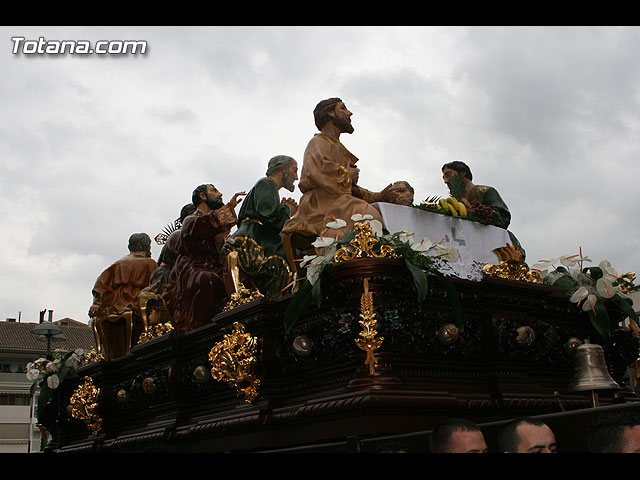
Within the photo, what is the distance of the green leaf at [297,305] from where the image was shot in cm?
523

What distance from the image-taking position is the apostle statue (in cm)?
744

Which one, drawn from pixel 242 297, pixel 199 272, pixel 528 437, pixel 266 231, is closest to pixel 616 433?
pixel 528 437

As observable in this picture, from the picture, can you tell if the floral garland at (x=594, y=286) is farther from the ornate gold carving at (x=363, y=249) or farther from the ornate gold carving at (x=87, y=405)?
the ornate gold carving at (x=87, y=405)

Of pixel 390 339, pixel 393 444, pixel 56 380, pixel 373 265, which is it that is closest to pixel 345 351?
pixel 390 339

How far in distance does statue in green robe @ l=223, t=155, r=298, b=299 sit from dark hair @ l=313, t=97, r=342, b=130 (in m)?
0.98

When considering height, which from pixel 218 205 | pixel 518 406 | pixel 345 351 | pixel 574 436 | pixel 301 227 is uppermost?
pixel 218 205

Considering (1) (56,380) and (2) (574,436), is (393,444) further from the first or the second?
(1) (56,380)

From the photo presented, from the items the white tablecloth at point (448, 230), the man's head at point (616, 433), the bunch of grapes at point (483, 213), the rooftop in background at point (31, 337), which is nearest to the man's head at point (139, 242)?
the white tablecloth at point (448, 230)

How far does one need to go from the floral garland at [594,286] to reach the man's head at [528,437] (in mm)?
3550

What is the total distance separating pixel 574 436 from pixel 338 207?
3791mm

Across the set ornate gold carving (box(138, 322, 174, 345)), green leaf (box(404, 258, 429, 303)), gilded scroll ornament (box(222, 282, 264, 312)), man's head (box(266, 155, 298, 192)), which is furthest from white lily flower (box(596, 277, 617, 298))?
ornate gold carving (box(138, 322, 174, 345))

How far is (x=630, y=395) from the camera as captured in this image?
660 centimetres

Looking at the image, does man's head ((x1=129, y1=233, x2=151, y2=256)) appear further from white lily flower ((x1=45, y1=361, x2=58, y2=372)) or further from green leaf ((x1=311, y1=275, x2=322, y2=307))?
green leaf ((x1=311, y1=275, x2=322, y2=307))

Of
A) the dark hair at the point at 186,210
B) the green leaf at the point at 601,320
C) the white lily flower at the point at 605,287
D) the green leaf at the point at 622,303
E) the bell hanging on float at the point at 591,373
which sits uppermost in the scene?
the dark hair at the point at 186,210
